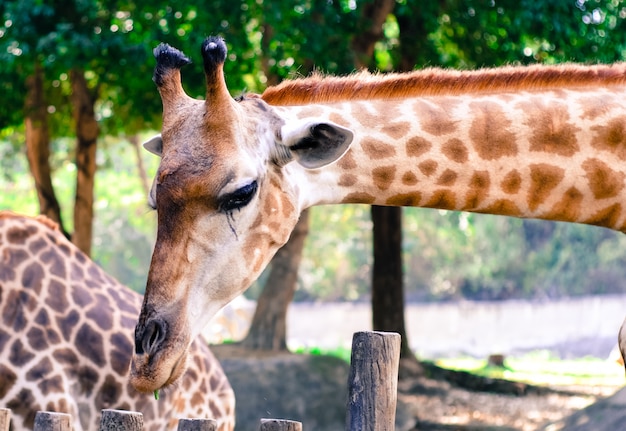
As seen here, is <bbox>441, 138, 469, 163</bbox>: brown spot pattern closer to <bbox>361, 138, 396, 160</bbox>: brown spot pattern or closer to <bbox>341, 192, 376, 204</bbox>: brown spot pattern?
<bbox>361, 138, 396, 160</bbox>: brown spot pattern

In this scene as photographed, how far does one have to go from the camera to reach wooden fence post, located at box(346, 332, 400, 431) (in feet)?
10.2

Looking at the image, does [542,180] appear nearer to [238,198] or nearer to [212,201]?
[238,198]

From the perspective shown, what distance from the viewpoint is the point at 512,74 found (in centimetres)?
396

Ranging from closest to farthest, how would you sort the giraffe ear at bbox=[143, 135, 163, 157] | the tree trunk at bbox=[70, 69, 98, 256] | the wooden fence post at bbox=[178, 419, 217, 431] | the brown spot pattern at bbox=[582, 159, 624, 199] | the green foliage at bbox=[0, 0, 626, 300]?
1. the wooden fence post at bbox=[178, 419, 217, 431]
2. the brown spot pattern at bbox=[582, 159, 624, 199]
3. the giraffe ear at bbox=[143, 135, 163, 157]
4. the green foliage at bbox=[0, 0, 626, 300]
5. the tree trunk at bbox=[70, 69, 98, 256]

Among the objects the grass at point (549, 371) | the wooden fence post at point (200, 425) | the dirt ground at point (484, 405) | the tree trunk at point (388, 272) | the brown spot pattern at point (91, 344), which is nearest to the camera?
the wooden fence post at point (200, 425)

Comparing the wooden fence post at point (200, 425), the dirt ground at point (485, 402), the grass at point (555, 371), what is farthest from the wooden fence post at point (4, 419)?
the grass at point (555, 371)

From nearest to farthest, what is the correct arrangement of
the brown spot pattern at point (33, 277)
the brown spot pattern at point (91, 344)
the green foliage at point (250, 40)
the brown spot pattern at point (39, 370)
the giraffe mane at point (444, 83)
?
the giraffe mane at point (444, 83) < the brown spot pattern at point (39, 370) < the brown spot pattern at point (91, 344) < the brown spot pattern at point (33, 277) < the green foliage at point (250, 40)

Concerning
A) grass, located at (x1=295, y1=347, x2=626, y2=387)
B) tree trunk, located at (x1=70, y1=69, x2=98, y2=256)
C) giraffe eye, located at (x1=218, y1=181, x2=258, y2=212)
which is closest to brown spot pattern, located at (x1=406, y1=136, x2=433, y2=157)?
giraffe eye, located at (x1=218, y1=181, x2=258, y2=212)

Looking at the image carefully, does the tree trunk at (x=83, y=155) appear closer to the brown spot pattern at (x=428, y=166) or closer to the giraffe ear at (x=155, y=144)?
the giraffe ear at (x=155, y=144)

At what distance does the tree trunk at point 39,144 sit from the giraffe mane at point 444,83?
30.0ft

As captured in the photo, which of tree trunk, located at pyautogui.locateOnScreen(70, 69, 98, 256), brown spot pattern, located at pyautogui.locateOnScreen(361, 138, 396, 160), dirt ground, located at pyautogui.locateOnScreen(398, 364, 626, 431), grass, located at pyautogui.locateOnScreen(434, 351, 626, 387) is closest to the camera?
brown spot pattern, located at pyautogui.locateOnScreen(361, 138, 396, 160)

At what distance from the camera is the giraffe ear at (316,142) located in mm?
3518

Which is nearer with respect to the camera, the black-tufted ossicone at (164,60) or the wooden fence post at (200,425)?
the wooden fence post at (200,425)

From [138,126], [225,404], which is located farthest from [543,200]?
[138,126]
